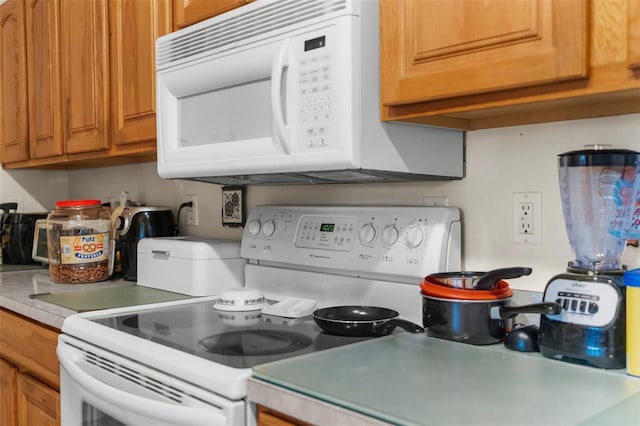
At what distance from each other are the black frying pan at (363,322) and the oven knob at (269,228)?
16.7 inches

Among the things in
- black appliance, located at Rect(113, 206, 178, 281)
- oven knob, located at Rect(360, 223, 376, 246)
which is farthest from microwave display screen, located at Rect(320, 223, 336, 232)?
black appliance, located at Rect(113, 206, 178, 281)

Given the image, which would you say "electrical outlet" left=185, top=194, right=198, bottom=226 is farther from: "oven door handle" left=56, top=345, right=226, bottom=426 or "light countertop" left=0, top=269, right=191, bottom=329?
"oven door handle" left=56, top=345, right=226, bottom=426

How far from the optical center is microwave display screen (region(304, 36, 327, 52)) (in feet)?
3.98

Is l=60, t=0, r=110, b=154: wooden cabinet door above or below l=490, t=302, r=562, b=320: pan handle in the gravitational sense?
above

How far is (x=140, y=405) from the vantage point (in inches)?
43.4

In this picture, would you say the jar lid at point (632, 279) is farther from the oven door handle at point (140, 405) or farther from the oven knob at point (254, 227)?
the oven knob at point (254, 227)

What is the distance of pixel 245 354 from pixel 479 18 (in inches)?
28.0

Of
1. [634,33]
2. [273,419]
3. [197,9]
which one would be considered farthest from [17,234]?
[634,33]

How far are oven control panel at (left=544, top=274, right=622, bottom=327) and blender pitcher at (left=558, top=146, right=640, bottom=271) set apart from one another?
0.14ft

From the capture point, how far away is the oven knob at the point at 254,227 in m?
1.76

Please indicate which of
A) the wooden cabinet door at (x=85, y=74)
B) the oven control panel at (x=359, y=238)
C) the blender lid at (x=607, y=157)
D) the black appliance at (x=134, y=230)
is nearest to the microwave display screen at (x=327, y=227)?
A: the oven control panel at (x=359, y=238)

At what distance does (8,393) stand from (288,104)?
1363 millimetres

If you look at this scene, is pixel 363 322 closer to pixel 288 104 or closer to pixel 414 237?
pixel 414 237

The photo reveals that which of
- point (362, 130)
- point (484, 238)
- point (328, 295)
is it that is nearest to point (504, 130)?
point (484, 238)
